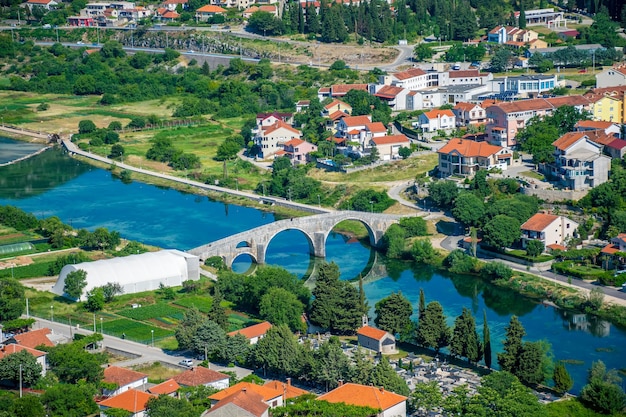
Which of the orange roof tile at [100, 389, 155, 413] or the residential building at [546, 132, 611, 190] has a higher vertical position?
the residential building at [546, 132, 611, 190]

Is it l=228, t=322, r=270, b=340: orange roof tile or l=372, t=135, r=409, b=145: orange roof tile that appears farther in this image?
l=372, t=135, r=409, b=145: orange roof tile

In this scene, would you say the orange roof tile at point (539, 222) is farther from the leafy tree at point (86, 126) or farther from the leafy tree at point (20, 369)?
the leafy tree at point (86, 126)

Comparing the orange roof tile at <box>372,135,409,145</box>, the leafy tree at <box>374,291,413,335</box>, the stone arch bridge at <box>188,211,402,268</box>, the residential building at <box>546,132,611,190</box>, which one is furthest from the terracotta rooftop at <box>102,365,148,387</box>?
the orange roof tile at <box>372,135,409,145</box>

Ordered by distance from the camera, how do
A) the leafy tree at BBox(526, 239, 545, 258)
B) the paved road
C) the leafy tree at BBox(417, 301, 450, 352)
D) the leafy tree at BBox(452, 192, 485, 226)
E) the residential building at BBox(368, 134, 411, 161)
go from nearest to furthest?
1. the paved road
2. the leafy tree at BBox(417, 301, 450, 352)
3. the leafy tree at BBox(526, 239, 545, 258)
4. the leafy tree at BBox(452, 192, 485, 226)
5. the residential building at BBox(368, 134, 411, 161)

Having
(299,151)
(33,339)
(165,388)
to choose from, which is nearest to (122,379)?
(165,388)

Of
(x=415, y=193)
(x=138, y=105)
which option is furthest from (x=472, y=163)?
(x=138, y=105)

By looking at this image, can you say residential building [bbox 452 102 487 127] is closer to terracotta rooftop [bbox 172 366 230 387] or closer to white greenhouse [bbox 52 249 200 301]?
white greenhouse [bbox 52 249 200 301]

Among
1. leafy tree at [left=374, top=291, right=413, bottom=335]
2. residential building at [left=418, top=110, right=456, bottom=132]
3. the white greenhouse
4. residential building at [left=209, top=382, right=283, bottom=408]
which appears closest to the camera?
residential building at [left=209, top=382, right=283, bottom=408]
